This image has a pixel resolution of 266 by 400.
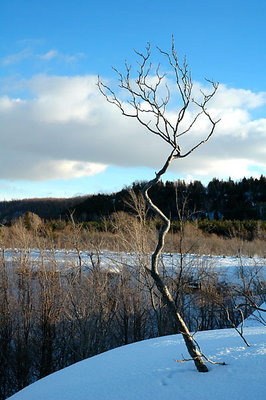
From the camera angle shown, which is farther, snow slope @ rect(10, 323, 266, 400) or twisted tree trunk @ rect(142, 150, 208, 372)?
twisted tree trunk @ rect(142, 150, 208, 372)

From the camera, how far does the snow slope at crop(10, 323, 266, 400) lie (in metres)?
2.96

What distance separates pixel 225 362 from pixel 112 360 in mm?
1135

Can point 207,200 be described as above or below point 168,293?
above

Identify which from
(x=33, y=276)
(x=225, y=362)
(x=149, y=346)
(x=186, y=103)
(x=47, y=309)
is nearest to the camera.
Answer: (x=225, y=362)

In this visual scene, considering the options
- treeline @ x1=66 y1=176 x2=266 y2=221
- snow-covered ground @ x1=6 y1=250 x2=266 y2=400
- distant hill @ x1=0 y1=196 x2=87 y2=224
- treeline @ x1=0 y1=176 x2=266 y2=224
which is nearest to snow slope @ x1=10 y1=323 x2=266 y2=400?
snow-covered ground @ x1=6 y1=250 x2=266 y2=400

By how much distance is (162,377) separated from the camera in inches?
129

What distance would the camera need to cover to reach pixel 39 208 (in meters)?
57.9

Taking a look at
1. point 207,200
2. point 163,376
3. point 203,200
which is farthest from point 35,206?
point 163,376

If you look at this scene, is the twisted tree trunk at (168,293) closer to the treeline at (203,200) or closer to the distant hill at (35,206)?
the treeline at (203,200)

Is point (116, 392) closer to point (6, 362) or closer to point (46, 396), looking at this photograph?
point (46, 396)

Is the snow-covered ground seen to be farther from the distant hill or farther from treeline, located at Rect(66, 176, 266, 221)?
the distant hill

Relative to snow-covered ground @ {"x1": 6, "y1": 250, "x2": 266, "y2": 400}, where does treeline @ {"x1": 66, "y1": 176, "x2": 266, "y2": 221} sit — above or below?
above

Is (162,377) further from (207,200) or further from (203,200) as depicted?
(203,200)

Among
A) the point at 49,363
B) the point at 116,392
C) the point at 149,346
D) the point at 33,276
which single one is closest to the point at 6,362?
the point at 49,363
